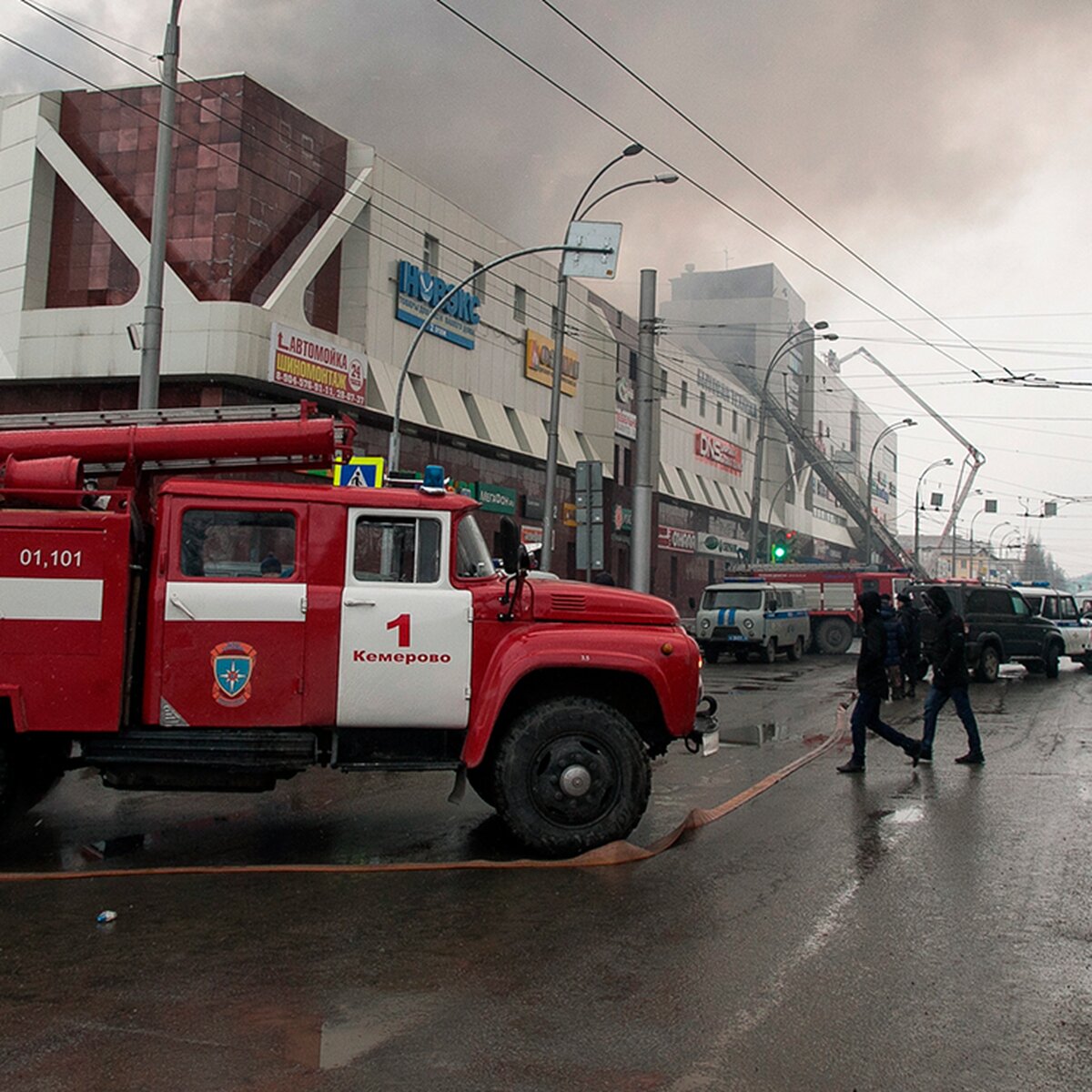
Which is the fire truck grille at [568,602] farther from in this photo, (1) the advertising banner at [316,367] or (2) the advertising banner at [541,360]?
(2) the advertising banner at [541,360]

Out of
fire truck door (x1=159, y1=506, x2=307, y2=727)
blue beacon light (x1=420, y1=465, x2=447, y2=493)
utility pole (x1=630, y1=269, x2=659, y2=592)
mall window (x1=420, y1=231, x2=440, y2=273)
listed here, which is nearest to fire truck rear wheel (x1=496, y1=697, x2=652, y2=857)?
fire truck door (x1=159, y1=506, x2=307, y2=727)

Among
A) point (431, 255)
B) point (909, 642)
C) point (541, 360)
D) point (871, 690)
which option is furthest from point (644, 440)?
point (541, 360)

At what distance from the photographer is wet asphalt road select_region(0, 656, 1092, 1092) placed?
4.04 metres

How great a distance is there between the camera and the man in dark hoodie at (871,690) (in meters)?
10.6

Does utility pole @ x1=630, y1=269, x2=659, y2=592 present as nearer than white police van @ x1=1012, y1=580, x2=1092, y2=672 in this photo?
Yes

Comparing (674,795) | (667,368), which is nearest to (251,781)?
(674,795)

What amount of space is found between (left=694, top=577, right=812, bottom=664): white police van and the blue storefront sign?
403 inches

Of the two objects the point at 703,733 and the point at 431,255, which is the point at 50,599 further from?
the point at 431,255

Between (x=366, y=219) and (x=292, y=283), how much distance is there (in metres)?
3.82

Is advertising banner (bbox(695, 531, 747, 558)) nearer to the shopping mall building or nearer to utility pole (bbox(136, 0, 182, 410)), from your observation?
the shopping mall building

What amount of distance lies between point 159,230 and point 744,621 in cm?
1729

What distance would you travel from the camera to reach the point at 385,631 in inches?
279

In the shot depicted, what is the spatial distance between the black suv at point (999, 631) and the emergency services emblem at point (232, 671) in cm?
1759

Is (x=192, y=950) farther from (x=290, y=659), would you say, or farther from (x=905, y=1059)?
(x=905, y=1059)
